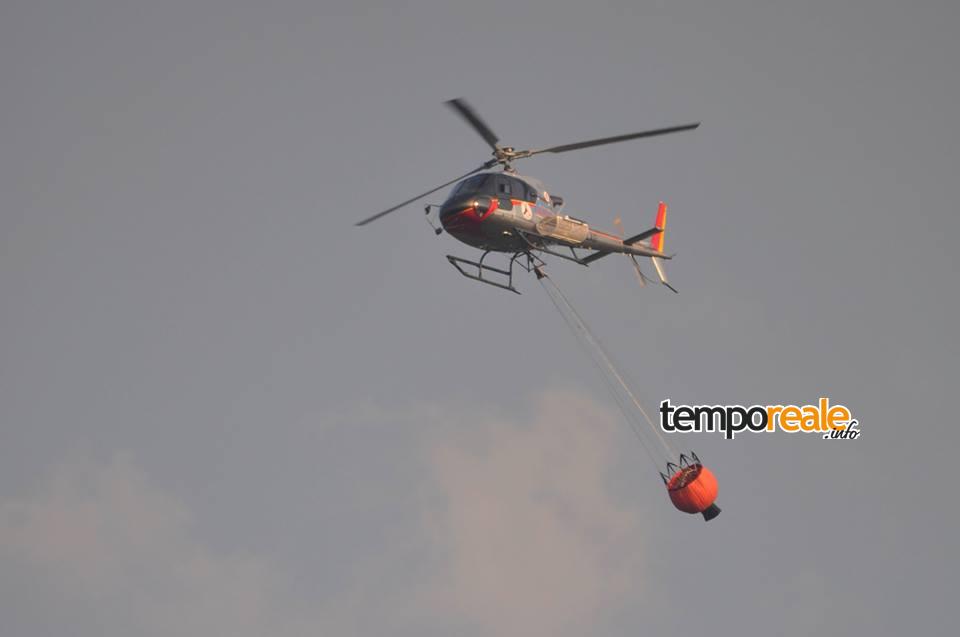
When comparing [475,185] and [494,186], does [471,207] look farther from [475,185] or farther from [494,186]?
[494,186]

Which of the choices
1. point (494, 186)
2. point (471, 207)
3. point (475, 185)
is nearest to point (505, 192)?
point (494, 186)

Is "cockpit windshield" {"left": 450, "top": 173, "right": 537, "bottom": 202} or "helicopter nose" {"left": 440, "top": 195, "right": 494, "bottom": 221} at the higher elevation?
"cockpit windshield" {"left": 450, "top": 173, "right": 537, "bottom": 202}

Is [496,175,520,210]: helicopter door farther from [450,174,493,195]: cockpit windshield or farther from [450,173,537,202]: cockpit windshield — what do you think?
[450,174,493,195]: cockpit windshield

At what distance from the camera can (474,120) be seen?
4281 centimetres

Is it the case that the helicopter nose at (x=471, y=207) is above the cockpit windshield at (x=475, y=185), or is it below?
below

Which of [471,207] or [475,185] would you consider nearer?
[471,207]

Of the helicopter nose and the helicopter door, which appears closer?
the helicopter nose

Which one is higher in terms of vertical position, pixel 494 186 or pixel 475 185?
pixel 475 185

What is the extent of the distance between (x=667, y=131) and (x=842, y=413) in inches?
728

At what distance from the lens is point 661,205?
2044 inches

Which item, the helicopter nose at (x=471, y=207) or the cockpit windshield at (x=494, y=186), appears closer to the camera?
the helicopter nose at (x=471, y=207)

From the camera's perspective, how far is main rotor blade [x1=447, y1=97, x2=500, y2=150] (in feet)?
135

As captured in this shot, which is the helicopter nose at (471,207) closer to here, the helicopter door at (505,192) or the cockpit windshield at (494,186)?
the cockpit windshield at (494,186)

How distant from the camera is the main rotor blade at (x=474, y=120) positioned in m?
41.0
